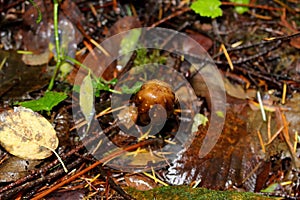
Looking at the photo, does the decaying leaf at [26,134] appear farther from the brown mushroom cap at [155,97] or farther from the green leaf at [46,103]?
the brown mushroom cap at [155,97]

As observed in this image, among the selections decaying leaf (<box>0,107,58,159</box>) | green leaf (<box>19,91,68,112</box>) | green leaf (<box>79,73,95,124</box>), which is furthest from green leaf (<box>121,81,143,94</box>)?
decaying leaf (<box>0,107,58,159</box>)

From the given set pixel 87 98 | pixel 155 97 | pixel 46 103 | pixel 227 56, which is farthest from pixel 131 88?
pixel 227 56

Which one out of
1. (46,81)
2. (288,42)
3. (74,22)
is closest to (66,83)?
(46,81)

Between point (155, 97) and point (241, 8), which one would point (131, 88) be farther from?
point (241, 8)

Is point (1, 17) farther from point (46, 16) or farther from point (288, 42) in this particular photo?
point (288, 42)

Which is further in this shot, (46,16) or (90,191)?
(46,16)

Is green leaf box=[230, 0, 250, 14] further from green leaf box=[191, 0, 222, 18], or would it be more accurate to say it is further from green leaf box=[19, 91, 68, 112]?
green leaf box=[19, 91, 68, 112]
